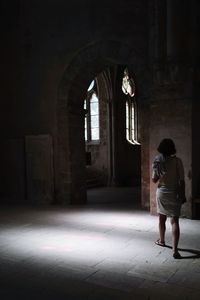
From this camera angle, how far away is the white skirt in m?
4.52

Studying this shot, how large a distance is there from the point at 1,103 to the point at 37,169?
244cm

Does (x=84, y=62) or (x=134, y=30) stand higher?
(x=134, y=30)

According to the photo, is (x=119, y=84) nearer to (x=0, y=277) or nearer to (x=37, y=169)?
(x=37, y=169)

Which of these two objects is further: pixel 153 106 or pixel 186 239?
pixel 153 106

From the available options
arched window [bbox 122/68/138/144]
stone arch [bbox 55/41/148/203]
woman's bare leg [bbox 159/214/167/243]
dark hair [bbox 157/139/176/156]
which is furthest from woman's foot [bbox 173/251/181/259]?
arched window [bbox 122/68/138/144]

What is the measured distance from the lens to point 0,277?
13.1ft

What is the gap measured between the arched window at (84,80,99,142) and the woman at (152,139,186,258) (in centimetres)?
1082

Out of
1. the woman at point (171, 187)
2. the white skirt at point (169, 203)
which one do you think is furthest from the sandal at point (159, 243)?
the white skirt at point (169, 203)

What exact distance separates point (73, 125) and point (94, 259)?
502 cm

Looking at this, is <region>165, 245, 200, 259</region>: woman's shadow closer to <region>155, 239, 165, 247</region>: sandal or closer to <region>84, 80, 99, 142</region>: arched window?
<region>155, 239, 165, 247</region>: sandal

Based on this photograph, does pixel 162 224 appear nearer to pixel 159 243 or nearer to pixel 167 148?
pixel 159 243

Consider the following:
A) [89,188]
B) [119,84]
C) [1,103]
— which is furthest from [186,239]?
[119,84]

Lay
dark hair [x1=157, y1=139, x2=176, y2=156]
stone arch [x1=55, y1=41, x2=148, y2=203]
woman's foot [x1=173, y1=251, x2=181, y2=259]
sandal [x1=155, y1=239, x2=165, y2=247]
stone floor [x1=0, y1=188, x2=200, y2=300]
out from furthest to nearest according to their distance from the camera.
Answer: stone arch [x1=55, y1=41, x2=148, y2=203] < sandal [x1=155, y1=239, x2=165, y2=247] < dark hair [x1=157, y1=139, x2=176, y2=156] < woman's foot [x1=173, y1=251, x2=181, y2=259] < stone floor [x1=0, y1=188, x2=200, y2=300]

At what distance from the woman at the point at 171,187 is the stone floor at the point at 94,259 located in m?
0.49
